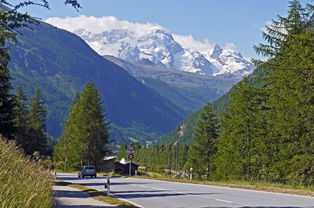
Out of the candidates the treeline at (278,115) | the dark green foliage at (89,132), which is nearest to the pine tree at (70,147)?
the dark green foliage at (89,132)

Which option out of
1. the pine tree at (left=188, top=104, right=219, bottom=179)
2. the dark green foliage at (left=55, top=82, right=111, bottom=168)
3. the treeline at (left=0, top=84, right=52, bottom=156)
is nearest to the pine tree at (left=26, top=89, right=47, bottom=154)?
the treeline at (left=0, top=84, right=52, bottom=156)

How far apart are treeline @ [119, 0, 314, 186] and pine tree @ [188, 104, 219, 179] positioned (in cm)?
816

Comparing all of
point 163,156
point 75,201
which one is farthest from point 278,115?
point 163,156

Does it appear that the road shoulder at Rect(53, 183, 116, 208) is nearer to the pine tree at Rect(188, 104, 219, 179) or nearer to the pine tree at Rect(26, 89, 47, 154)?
the pine tree at Rect(188, 104, 219, 179)

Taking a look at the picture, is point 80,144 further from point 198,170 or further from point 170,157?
point 170,157

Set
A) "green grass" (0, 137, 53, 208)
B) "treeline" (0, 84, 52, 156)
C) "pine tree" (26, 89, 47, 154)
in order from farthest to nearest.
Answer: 1. "pine tree" (26, 89, 47, 154)
2. "treeline" (0, 84, 52, 156)
3. "green grass" (0, 137, 53, 208)

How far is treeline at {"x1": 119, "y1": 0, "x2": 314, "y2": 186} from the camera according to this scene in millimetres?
30875

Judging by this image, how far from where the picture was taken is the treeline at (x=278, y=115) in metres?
30.9

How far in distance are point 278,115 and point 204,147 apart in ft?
90.0

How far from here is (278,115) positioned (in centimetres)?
3362

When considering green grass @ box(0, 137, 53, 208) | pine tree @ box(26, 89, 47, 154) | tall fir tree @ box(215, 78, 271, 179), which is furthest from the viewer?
pine tree @ box(26, 89, 47, 154)

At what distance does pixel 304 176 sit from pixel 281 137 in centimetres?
350

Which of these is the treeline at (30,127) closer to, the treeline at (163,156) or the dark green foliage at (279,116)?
the dark green foliage at (279,116)

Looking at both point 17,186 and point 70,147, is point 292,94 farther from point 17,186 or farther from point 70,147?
point 70,147
